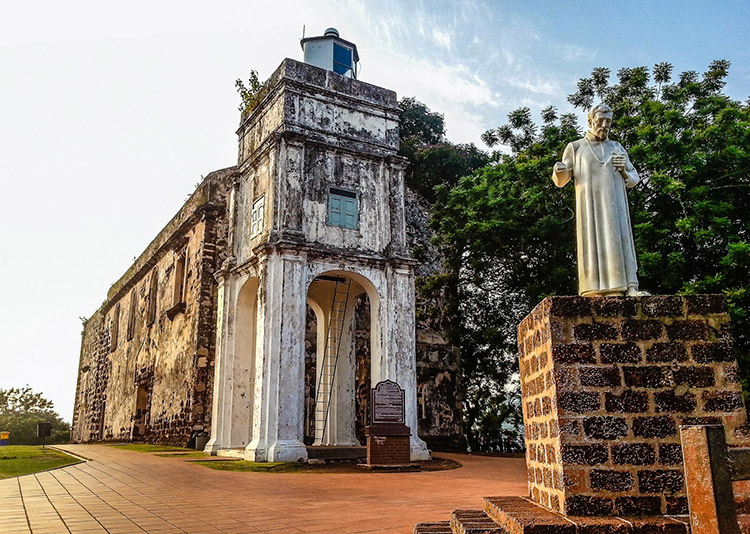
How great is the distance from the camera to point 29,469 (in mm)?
9531

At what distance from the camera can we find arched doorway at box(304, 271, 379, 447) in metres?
14.3

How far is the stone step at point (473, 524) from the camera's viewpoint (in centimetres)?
330

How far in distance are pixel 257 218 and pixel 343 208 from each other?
6.54ft

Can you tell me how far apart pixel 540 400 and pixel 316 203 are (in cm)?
991

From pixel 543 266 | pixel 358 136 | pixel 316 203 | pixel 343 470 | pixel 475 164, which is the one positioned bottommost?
pixel 343 470

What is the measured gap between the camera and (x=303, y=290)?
12.3m

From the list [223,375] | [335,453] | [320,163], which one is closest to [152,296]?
[223,375]

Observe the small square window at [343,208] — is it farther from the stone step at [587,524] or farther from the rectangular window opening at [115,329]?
the rectangular window opening at [115,329]

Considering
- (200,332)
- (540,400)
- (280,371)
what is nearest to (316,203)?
(280,371)

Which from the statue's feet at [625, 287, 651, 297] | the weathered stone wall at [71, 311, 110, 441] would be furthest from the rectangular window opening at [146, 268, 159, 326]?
the statue's feet at [625, 287, 651, 297]

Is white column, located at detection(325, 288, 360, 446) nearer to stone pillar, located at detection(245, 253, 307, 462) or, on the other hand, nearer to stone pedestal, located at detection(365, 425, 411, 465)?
stone pillar, located at detection(245, 253, 307, 462)

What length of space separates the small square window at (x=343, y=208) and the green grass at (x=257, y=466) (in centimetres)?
514

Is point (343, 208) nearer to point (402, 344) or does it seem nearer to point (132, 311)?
point (402, 344)

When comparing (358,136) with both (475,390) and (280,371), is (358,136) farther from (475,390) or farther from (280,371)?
(475,390)
